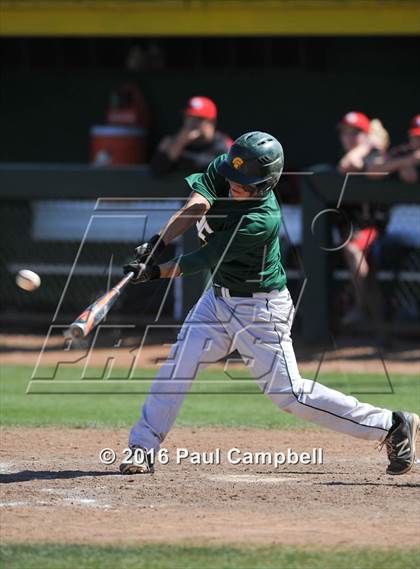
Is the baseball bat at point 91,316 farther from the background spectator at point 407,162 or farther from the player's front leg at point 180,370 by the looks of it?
the background spectator at point 407,162

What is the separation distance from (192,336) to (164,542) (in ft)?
5.05

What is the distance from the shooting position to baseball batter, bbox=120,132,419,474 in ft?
19.7

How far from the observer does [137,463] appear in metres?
6.36

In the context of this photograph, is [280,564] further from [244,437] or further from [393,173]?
[393,173]

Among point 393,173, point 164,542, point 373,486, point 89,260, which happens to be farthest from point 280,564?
point 89,260

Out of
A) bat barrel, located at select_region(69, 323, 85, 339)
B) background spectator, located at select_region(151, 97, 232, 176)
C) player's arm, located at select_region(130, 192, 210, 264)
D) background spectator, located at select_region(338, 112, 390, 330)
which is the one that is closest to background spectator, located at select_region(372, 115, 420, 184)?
background spectator, located at select_region(338, 112, 390, 330)

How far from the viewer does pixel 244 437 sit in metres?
7.75

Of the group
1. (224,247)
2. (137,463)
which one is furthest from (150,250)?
(137,463)

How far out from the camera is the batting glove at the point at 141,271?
5781mm

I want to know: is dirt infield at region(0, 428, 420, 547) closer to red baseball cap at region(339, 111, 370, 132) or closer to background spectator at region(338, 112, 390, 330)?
background spectator at region(338, 112, 390, 330)

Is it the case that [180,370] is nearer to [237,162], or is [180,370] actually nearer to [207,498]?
[207,498]

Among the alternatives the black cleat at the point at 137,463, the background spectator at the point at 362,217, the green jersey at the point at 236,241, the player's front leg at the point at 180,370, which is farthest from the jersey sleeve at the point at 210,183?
the background spectator at the point at 362,217

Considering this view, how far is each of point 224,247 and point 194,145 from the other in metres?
6.45

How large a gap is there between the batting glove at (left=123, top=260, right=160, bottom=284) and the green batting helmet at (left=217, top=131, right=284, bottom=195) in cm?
64
